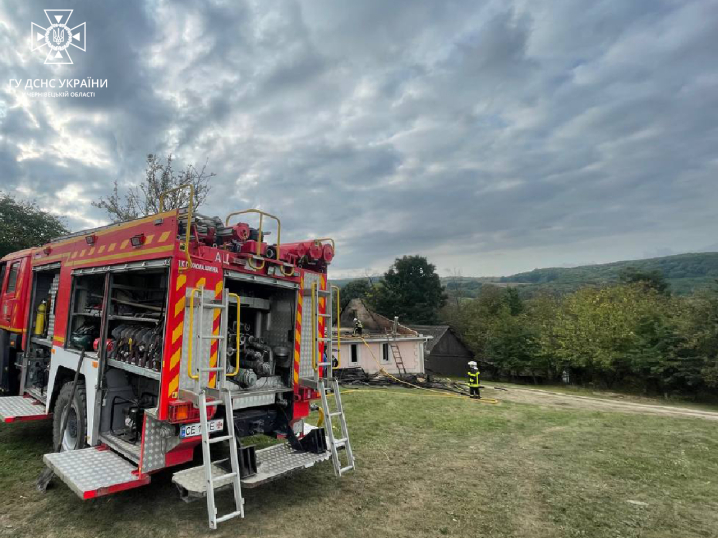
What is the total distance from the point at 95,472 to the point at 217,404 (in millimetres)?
1334

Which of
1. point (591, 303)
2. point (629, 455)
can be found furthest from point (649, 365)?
point (629, 455)

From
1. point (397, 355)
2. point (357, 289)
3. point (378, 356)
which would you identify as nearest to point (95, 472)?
point (378, 356)

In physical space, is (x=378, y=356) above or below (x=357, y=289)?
below

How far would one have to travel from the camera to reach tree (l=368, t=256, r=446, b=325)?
4494 centimetres

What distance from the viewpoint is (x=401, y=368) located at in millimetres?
23172

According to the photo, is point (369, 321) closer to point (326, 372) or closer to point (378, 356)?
point (378, 356)

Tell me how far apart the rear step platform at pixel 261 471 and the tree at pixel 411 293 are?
40.5m

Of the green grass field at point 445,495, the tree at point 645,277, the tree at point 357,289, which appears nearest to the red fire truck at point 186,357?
the green grass field at point 445,495

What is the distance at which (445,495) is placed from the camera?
4543mm

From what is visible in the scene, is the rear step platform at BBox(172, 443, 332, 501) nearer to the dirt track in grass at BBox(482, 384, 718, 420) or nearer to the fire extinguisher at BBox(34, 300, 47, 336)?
the fire extinguisher at BBox(34, 300, 47, 336)

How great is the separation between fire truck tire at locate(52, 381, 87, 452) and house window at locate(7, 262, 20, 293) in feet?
11.7

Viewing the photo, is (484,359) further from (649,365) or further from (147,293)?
(147,293)

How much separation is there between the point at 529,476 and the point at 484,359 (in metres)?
31.6

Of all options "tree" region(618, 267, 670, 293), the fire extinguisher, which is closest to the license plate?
the fire extinguisher
